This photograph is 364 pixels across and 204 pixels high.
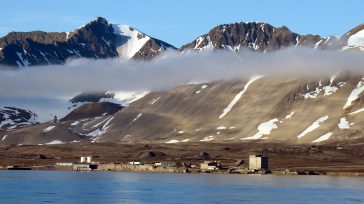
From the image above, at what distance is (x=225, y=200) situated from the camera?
131125mm

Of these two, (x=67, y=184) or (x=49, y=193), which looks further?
(x=67, y=184)

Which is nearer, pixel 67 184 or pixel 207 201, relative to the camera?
pixel 207 201

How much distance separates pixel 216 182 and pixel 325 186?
23.9m

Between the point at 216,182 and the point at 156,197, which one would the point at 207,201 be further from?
the point at 216,182

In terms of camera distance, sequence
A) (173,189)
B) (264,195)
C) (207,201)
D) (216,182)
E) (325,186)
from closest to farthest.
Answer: (207,201), (264,195), (173,189), (325,186), (216,182)

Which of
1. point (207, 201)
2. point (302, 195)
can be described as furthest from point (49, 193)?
point (302, 195)

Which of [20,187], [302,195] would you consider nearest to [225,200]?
[302,195]

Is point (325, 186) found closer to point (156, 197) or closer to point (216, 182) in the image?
point (216, 182)

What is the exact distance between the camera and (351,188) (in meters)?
160

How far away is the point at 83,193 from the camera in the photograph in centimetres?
14312

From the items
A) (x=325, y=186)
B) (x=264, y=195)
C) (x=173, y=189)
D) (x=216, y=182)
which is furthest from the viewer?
(x=216, y=182)

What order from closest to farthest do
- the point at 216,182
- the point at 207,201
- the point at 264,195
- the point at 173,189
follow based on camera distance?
the point at 207,201 < the point at 264,195 < the point at 173,189 < the point at 216,182

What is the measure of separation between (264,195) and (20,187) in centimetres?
4574

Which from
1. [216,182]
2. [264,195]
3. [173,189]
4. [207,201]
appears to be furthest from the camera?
Result: [216,182]
